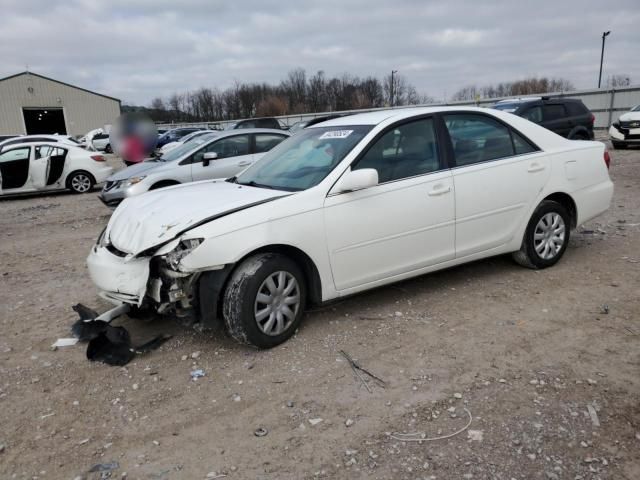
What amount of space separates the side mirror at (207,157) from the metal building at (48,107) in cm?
4048

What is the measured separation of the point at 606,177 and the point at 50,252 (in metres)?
7.02

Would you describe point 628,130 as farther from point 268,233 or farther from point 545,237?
point 268,233

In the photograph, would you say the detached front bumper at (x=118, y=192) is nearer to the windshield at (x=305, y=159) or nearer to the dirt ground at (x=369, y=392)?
the dirt ground at (x=369, y=392)

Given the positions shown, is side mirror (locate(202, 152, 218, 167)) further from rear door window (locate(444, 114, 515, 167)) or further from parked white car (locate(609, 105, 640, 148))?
parked white car (locate(609, 105, 640, 148))

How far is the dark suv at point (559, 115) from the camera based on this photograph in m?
12.7

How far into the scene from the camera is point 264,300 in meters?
3.71

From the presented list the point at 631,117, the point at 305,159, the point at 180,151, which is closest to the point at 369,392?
the point at 305,159

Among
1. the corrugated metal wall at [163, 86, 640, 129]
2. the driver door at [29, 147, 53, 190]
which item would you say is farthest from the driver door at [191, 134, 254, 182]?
the corrugated metal wall at [163, 86, 640, 129]

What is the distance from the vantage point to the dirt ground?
2.63 metres

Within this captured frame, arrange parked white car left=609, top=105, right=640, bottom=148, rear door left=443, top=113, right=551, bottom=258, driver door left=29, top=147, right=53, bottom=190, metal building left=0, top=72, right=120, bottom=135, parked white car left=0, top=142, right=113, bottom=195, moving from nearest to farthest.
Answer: rear door left=443, top=113, right=551, bottom=258 < parked white car left=0, top=142, right=113, bottom=195 < driver door left=29, top=147, right=53, bottom=190 < parked white car left=609, top=105, right=640, bottom=148 < metal building left=0, top=72, right=120, bottom=135

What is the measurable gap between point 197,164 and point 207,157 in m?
0.39

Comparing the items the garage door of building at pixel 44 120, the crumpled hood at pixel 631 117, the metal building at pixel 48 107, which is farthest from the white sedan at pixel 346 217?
the garage door of building at pixel 44 120

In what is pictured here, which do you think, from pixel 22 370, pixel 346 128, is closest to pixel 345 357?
pixel 346 128

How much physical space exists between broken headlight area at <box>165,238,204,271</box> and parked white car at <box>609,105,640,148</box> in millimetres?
16484
